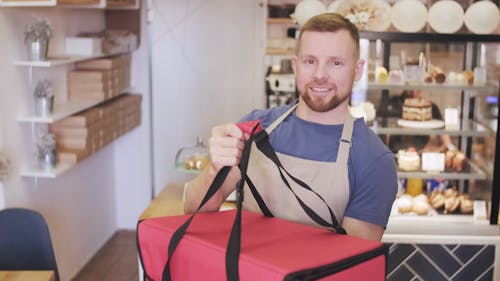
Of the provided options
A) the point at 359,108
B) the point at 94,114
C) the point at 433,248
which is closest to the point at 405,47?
the point at 359,108

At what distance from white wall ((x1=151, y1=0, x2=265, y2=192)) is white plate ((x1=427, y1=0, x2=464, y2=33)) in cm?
205

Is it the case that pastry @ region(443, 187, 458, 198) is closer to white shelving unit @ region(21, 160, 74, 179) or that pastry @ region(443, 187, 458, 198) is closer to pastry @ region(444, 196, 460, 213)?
pastry @ region(444, 196, 460, 213)

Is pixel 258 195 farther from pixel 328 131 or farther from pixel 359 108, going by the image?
pixel 359 108

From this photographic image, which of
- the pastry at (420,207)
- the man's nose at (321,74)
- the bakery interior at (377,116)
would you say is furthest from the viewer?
the pastry at (420,207)

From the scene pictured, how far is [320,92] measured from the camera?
158cm

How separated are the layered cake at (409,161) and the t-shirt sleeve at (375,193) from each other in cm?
211

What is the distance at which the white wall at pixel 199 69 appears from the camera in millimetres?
5125

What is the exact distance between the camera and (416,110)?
3682mm

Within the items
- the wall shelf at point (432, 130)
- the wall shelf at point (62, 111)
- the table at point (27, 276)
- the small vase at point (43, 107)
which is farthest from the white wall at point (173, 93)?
the table at point (27, 276)

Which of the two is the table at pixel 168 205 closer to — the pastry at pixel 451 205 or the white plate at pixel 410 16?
the pastry at pixel 451 205

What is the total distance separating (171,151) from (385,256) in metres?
4.10

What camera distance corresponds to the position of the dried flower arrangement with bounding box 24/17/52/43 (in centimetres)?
353

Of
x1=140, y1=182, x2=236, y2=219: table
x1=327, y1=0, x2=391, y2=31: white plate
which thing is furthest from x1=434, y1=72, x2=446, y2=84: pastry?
x1=140, y1=182, x2=236, y2=219: table

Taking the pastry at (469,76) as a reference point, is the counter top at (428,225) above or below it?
below
